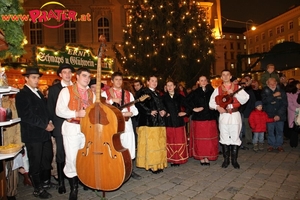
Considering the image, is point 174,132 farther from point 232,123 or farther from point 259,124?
point 259,124

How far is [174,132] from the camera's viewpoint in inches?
231

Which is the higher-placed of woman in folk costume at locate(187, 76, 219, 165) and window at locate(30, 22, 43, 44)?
window at locate(30, 22, 43, 44)

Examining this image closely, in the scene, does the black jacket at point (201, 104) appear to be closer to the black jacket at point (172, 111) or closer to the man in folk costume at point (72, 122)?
the black jacket at point (172, 111)

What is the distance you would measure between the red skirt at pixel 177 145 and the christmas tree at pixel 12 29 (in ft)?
11.6

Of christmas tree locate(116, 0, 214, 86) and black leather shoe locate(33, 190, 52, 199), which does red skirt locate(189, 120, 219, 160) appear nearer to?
black leather shoe locate(33, 190, 52, 199)

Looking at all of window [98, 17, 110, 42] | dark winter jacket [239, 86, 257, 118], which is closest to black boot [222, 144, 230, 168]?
dark winter jacket [239, 86, 257, 118]

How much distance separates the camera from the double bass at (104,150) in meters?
3.61

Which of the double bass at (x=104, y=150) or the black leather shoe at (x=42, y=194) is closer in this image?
the double bass at (x=104, y=150)

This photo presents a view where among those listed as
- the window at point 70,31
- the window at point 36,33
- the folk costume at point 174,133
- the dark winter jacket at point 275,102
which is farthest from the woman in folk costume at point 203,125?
the window at point 36,33

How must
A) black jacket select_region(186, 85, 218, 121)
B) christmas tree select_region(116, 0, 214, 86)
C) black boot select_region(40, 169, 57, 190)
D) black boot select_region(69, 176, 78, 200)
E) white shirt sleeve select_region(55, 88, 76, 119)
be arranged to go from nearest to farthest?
1. white shirt sleeve select_region(55, 88, 76, 119)
2. black boot select_region(69, 176, 78, 200)
3. black boot select_region(40, 169, 57, 190)
4. black jacket select_region(186, 85, 218, 121)
5. christmas tree select_region(116, 0, 214, 86)

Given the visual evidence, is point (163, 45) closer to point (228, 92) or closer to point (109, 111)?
point (228, 92)

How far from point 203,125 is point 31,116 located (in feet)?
12.0

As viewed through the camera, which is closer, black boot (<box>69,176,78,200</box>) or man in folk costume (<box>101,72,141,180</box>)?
black boot (<box>69,176,78,200</box>)

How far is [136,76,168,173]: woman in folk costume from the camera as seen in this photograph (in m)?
5.39
